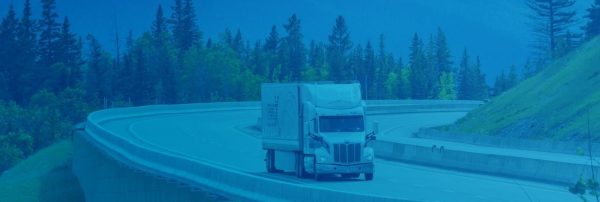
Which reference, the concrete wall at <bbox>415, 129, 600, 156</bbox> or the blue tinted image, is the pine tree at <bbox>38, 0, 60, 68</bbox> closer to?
the blue tinted image

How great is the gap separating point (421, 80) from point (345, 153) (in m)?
117

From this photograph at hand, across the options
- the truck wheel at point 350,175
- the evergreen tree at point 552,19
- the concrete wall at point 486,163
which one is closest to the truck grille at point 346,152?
the truck wheel at point 350,175

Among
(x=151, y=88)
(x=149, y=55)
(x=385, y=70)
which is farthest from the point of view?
(x=385, y=70)

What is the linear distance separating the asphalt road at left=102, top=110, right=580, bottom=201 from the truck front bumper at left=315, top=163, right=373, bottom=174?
0.30 metres

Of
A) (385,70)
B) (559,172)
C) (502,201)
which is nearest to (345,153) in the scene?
(559,172)

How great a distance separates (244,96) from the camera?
398ft

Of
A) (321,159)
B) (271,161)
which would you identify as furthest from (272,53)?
(321,159)

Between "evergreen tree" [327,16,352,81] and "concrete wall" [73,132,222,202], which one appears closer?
"concrete wall" [73,132,222,202]

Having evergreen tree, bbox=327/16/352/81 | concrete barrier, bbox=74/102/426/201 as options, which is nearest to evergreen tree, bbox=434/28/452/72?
evergreen tree, bbox=327/16/352/81

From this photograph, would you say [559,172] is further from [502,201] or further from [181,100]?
[181,100]

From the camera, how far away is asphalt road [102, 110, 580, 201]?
2515 cm

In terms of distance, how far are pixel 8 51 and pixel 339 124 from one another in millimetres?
100856

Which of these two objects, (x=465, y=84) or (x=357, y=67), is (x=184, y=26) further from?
(x=465, y=84)

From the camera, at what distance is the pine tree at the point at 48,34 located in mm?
125375
